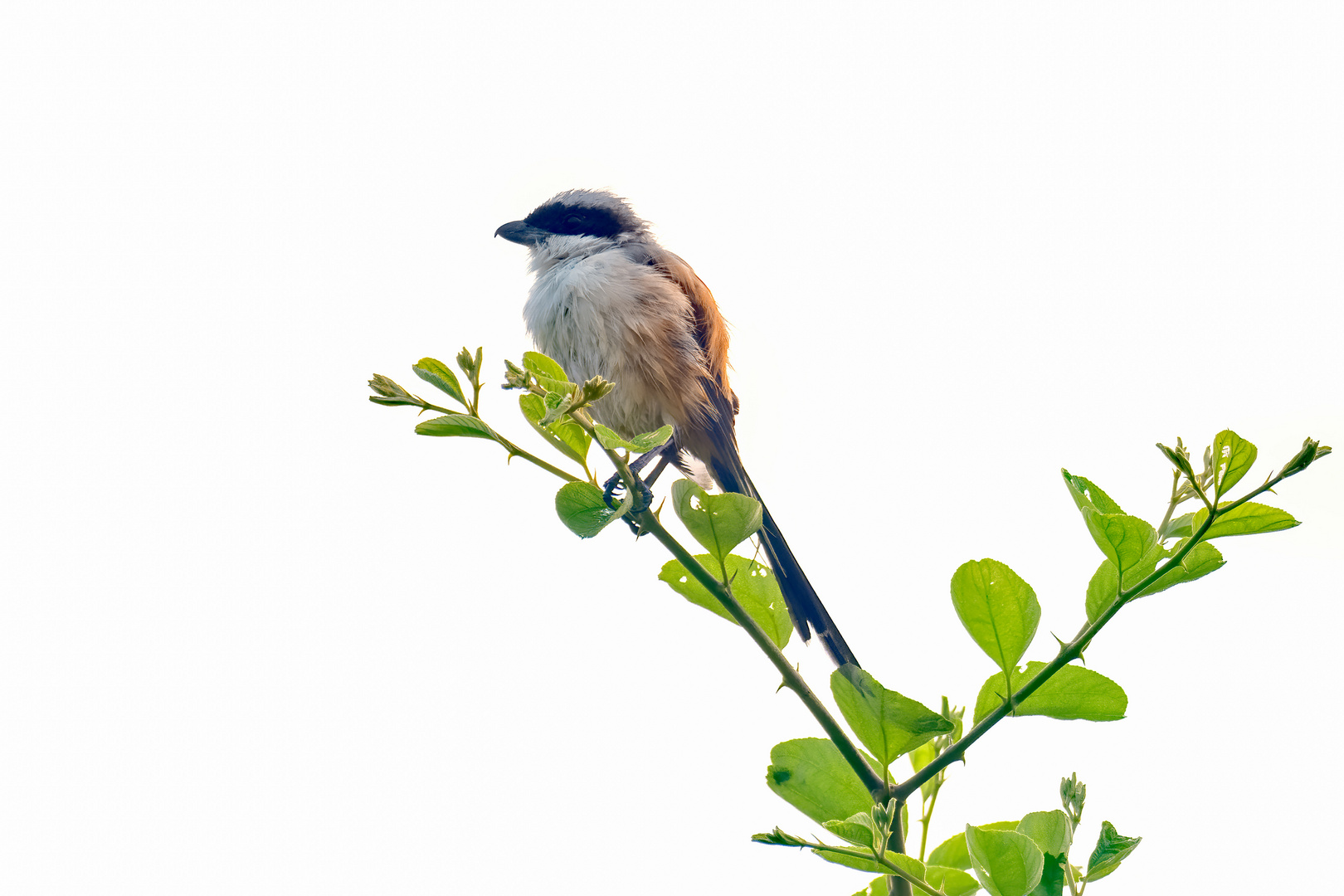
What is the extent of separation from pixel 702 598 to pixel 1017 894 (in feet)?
1.17

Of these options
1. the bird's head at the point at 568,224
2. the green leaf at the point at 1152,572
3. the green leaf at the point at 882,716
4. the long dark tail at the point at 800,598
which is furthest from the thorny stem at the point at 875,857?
the bird's head at the point at 568,224

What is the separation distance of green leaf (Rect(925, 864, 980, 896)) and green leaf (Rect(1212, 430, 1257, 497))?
380 millimetres

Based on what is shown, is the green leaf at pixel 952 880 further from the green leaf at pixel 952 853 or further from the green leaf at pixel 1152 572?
the green leaf at pixel 1152 572

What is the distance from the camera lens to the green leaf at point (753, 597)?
938 millimetres

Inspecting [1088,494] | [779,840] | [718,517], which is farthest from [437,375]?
[1088,494]

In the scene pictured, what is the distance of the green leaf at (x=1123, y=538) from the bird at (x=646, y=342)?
4.17 feet

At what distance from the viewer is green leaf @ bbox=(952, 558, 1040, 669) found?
88cm

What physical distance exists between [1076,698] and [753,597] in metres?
0.29

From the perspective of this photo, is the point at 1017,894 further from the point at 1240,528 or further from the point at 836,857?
the point at 1240,528

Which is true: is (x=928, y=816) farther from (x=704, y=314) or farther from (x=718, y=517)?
(x=704, y=314)

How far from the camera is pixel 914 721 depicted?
84cm

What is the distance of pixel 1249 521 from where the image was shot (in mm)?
824

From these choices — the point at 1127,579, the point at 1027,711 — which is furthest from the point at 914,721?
the point at 1127,579

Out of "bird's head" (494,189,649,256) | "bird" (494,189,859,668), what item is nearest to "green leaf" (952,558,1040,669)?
"bird" (494,189,859,668)
